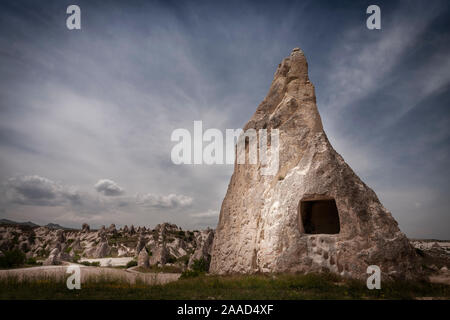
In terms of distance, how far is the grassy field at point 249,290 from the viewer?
779 centimetres

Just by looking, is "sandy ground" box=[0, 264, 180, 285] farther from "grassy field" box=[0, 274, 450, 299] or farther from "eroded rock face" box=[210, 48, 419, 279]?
"eroded rock face" box=[210, 48, 419, 279]

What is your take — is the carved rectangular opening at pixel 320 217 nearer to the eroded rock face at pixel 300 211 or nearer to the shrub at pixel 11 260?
the eroded rock face at pixel 300 211

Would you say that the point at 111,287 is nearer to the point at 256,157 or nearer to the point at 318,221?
the point at 256,157

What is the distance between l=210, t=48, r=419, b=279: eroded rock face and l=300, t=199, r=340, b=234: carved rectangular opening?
50 mm

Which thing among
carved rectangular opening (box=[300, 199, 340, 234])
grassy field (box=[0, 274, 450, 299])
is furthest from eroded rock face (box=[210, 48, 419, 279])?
grassy field (box=[0, 274, 450, 299])

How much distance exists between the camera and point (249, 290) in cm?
871

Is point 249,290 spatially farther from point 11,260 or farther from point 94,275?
point 11,260

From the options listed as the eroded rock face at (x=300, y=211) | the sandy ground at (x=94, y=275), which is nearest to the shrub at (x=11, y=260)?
the sandy ground at (x=94, y=275)

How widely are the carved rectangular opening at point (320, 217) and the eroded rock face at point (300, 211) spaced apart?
0.05 meters

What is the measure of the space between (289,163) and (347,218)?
12.5 ft

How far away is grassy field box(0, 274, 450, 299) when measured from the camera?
779cm

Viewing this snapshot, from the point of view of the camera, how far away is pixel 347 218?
10.8 m

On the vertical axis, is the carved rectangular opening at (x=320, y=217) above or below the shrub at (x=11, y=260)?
above
